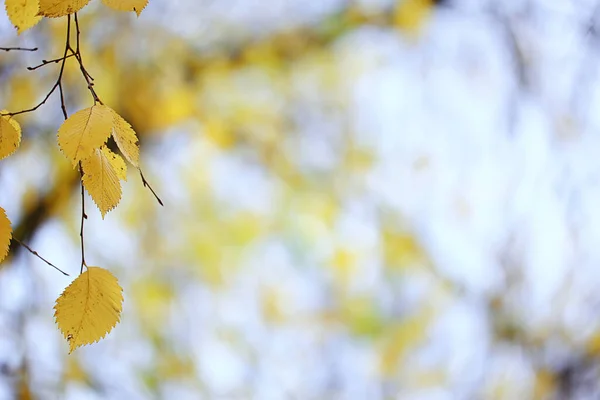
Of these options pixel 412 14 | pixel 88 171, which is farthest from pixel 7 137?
pixel 412 14

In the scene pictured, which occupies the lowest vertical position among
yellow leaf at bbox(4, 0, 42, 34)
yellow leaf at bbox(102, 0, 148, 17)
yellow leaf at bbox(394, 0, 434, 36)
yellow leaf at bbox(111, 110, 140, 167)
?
yellow leaf at bbox(111, 110, 140, 167)

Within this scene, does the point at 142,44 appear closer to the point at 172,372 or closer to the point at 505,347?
the point at 172,372

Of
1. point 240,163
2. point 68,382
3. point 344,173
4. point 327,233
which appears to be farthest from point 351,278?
point 68,382

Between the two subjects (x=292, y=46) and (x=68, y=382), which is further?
(x=292, y=46)

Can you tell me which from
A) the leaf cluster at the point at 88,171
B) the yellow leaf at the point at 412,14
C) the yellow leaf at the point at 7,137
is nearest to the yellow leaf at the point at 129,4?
the leaf cluster at the point at 88,171

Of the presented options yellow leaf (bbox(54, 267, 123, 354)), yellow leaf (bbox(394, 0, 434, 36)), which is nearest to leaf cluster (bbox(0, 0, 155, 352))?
yellow leaf (bbox(54, 267, 123, 354))

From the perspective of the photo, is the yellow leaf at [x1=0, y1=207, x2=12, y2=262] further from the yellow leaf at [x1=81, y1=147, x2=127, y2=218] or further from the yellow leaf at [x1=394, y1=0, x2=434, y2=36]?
the yellow leaf at [x1=394, y1=0, x2=434, y2=36]
